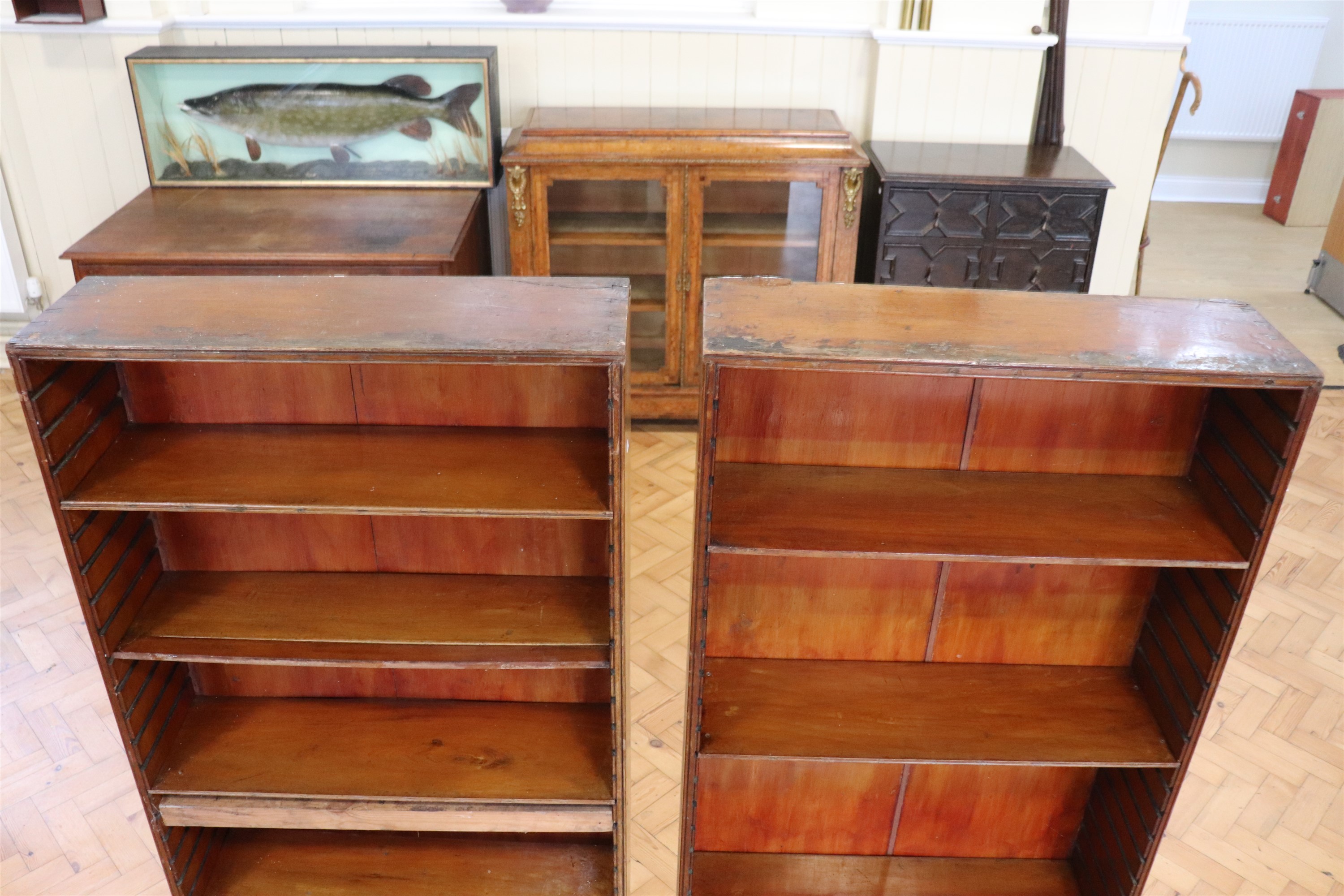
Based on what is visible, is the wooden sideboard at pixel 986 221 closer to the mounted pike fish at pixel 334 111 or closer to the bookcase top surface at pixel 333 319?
the mounted pike fish at pixel 334 111

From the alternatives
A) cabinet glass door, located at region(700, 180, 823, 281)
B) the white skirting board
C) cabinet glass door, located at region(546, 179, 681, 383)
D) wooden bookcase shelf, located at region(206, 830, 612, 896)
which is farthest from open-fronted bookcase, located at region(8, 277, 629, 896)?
the white skirting board

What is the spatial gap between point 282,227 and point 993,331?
266cm

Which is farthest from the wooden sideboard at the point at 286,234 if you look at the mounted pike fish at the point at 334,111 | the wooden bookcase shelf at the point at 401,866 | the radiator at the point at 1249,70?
the radiator at the point at 1249,70

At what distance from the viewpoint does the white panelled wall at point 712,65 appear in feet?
13.3

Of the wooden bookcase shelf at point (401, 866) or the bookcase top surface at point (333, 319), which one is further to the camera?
the wooden bookcase shelf at point (401, 866)

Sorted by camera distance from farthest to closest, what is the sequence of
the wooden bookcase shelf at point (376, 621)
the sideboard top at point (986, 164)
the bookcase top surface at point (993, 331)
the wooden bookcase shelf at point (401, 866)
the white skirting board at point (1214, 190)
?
1. the white skirting board at point (1214, 190)
2. the sideboard top at point (986, 164)
3. the wooden bookcase shelf at point (401, 866)
4. the wooden bookcase shelf at point (376, 621)
5. the bookcase top surface at point (993, 331)

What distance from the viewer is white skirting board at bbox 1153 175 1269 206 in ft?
22.7

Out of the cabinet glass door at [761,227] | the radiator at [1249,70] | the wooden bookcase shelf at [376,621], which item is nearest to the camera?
the wooden bookcase shelf at [376,621]

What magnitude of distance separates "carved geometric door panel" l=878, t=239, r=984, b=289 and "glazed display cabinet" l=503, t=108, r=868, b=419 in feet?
0.45

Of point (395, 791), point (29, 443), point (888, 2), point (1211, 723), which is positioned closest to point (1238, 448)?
point (1211, 723)

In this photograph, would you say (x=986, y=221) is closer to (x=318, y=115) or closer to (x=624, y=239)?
(x=624, y=239)

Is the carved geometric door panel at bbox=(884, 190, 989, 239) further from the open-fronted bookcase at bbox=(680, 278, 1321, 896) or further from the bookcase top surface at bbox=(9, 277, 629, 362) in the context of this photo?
the bookcase top surface at bbox=(9, 277, 629, 362)

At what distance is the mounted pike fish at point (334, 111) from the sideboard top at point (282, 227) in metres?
0.20

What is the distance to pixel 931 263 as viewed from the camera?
387 centimetres
